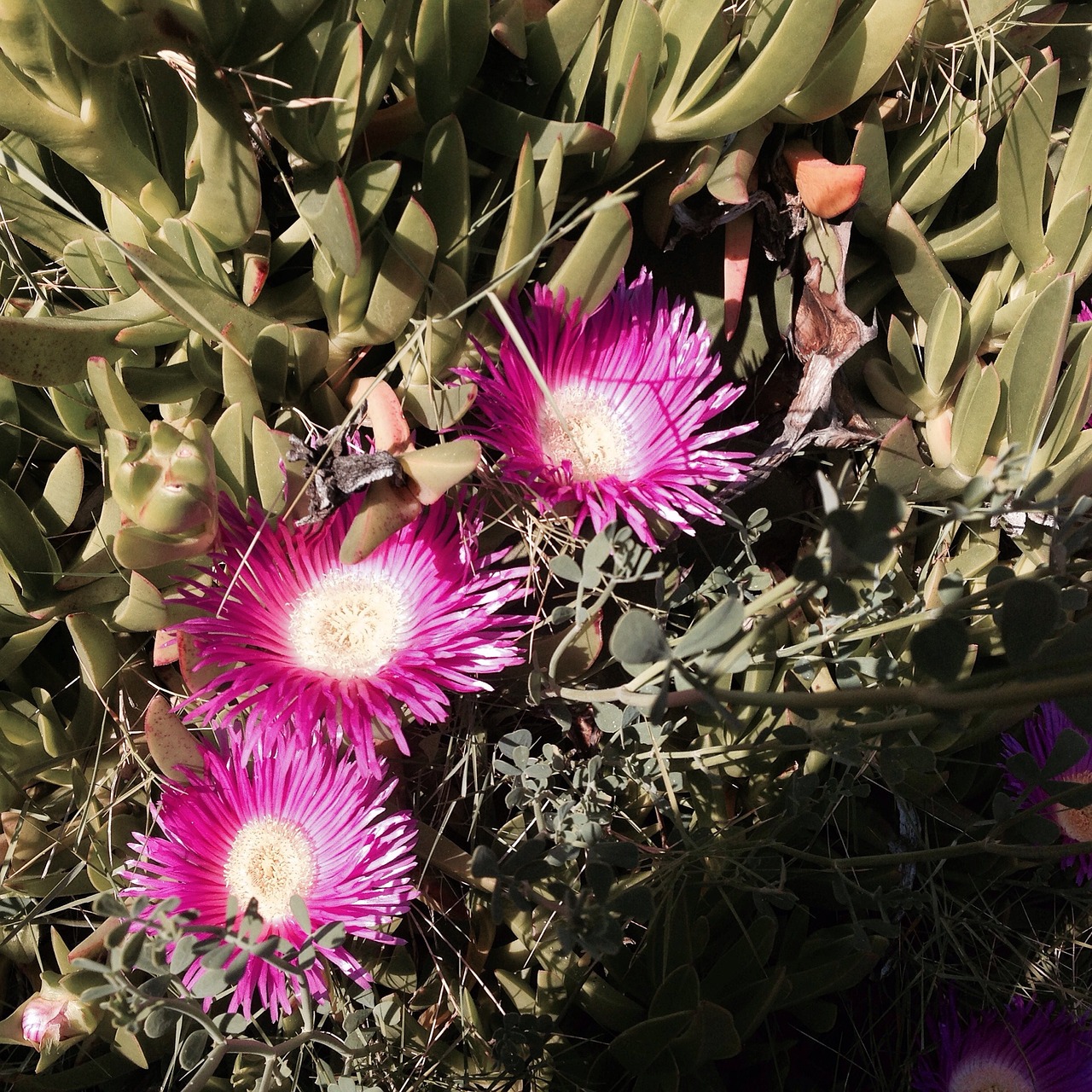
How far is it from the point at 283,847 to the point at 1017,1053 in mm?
700

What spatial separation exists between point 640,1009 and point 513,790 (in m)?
0.22

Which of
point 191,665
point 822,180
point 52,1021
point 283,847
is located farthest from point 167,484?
point 822,180

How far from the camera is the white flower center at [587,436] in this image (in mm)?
703

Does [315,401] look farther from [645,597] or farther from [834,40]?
[834,40]

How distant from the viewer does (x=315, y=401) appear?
700 millimetres

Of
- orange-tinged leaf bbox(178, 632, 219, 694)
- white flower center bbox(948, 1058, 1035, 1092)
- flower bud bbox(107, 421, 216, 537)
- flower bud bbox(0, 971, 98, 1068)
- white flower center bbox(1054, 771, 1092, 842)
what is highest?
flower bud bbox(107, 421, 216, 537)

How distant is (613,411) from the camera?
746 millimetres

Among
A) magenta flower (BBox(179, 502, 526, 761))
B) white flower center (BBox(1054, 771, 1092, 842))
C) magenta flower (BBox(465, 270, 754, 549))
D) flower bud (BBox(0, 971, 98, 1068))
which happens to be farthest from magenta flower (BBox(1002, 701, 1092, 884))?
flower bud (BBox(0, 971, 98, 1068))

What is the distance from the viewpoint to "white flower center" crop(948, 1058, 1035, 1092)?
0.86m

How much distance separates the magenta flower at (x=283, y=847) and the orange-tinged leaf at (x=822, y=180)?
0.54 meters

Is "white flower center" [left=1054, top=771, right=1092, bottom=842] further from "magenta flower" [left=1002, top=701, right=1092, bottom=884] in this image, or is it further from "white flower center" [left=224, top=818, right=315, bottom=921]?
"white flower center" [left=224, top=818, right=315, bottom=921]

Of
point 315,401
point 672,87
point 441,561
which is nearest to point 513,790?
point 441,561

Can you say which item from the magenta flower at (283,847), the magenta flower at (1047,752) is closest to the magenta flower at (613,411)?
the magenta flower at (283,847)

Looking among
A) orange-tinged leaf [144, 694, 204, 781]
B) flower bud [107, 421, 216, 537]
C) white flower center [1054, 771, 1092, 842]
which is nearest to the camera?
flower bud [107, 421, 216, 537]
